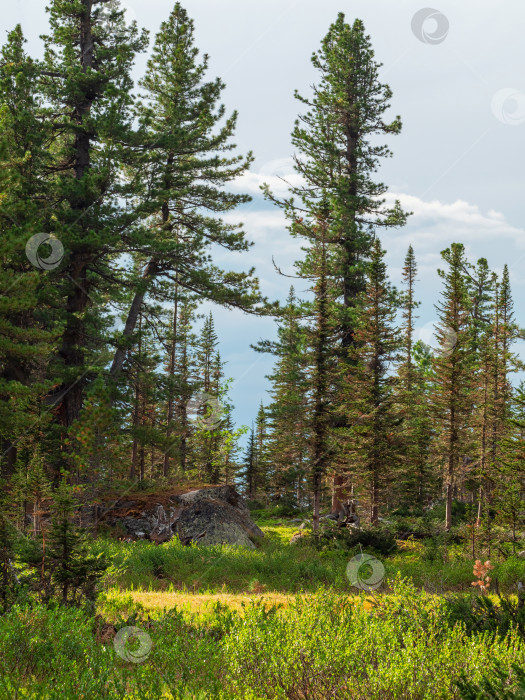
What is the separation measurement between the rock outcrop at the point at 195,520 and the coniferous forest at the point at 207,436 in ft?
0.36

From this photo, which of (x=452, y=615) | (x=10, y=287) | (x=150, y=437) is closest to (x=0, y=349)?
(x=10, y=287)

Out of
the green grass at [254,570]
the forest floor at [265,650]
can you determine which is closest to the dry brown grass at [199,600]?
the forest floor at [265,650]

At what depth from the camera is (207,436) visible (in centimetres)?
2117

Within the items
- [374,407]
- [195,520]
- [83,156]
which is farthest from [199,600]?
[83,156]

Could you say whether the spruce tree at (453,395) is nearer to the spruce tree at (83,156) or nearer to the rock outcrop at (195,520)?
the rock outcrop at (195,520)

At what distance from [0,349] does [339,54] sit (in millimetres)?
21816

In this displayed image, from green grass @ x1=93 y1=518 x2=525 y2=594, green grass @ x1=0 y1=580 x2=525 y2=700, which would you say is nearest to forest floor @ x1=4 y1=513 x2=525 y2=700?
green grass @ x1=0 y1=580 x2=525 y2=700

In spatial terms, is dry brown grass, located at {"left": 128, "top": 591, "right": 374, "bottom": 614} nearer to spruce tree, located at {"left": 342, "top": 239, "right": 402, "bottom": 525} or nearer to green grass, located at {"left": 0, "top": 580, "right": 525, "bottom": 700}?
green grass, located at {"left": 0, "top": 580, "right": 525, "bottom": 700}

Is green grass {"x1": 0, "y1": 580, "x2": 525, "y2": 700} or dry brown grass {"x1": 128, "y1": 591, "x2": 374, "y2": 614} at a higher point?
green grass {"x1": 0, "y1": 580, "x2": 525, "y2": 700}

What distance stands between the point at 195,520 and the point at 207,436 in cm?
515

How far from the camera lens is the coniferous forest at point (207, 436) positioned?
5.16 m

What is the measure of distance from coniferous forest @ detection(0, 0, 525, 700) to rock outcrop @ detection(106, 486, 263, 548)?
0.36 feet

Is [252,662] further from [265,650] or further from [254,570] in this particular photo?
[254,570]

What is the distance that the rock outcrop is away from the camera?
16.0 metres
